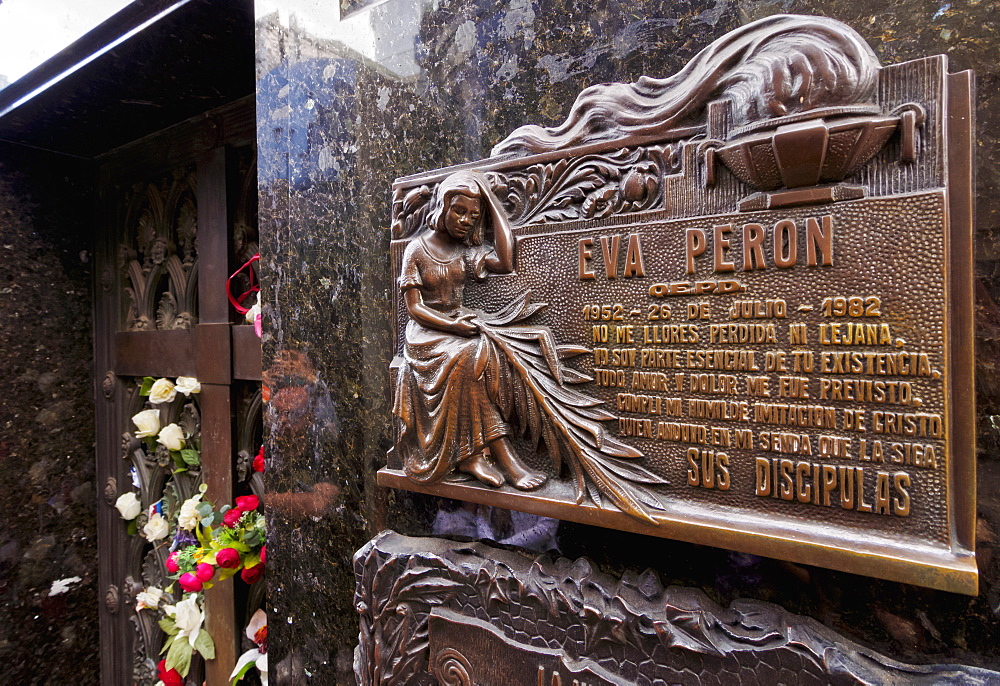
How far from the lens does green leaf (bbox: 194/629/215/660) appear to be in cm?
243

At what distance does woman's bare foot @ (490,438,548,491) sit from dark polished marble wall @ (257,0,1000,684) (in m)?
0.20

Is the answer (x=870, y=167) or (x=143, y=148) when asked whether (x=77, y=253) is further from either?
(x=870, y=167)

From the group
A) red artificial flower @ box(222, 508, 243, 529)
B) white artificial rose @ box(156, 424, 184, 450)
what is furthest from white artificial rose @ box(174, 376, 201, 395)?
red artificial flower @ box(222, 508, 243, 529)

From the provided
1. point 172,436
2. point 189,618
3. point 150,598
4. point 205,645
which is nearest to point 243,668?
point 205,645

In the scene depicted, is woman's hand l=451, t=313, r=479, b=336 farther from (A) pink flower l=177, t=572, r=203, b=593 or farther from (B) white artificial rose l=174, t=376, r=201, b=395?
(B) white artificial rose l=174, t=376, r=201, b=395

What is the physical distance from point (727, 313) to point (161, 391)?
2.72m

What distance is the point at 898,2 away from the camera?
101 cm

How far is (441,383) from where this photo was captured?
1244 millimetres

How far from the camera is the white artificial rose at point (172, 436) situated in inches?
101

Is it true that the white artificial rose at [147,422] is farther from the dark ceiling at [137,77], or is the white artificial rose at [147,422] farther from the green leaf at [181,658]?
the dark ceiling at [137,77]

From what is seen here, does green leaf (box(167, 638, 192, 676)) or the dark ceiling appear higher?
the dark ceiling

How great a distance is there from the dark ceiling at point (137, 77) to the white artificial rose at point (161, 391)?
1.35 meters

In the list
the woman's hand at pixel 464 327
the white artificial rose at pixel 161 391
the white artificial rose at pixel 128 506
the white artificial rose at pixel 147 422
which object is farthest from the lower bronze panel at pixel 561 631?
the white artificial rose at pixel 128 506

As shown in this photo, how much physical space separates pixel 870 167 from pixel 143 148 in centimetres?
332
